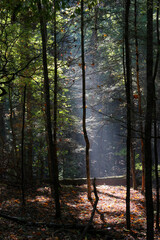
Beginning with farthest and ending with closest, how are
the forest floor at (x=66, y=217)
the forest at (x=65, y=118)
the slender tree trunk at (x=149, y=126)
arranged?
the forest floor at (x=66, y=217) → the forest at (x=65, y=118) → the slender tree trunk at (x=149, y=126)

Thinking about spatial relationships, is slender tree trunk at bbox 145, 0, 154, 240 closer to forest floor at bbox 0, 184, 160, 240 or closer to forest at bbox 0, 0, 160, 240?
forest at bbox 0, 0, 160, 240

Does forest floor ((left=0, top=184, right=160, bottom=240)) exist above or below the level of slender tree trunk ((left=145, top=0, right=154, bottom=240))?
below

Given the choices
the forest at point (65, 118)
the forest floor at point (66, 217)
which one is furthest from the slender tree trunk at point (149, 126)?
the forest floor at point (66, 217)

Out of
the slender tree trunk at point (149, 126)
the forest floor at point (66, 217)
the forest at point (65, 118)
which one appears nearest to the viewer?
the slender tree trunk at point (149, 126)

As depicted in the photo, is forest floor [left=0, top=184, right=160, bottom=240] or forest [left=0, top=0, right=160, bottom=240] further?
forest floor [left=0, top=184, right=160, bottom=240]

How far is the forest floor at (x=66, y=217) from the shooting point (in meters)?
5.83

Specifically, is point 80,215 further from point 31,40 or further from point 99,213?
point 31,40

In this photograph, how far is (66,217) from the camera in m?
7.51

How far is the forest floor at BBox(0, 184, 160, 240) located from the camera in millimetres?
5832

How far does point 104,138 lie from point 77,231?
25.9 metres

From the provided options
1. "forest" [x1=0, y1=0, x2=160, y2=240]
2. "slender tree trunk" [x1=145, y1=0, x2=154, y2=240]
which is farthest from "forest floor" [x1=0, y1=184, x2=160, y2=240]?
"slender tree trunk" [x1=145, y1=0, x2=154, y2=240]

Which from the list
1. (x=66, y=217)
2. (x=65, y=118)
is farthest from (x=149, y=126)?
(x=65, y=118)

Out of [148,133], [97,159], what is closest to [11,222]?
[148,133]

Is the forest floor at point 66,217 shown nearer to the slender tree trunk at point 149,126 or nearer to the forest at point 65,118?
the forest at point 65,118
